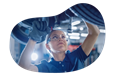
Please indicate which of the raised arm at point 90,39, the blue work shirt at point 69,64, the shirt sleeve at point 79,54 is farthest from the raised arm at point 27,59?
the raised arm at point 90,39

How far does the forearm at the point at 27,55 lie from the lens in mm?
2227

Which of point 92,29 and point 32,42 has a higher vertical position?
point 92,29

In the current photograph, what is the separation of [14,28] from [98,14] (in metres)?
1.70

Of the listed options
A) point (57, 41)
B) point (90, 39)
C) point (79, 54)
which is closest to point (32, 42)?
point (57, 41)

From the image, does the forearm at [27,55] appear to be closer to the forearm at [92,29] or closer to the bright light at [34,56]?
the bright light at [34,56]

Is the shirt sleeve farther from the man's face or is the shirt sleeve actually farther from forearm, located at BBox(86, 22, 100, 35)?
forearm, located at BBox(86, 22, 100, 35)

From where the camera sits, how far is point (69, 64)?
2.26 metres

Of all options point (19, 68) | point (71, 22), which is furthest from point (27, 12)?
point (19, 68)

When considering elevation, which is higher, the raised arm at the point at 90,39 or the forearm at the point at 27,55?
the raised arm at the point at 90,39

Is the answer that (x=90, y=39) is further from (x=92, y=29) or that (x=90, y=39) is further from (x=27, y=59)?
(x=27, y=59)

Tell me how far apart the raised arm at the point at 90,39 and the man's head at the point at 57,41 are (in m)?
0.38

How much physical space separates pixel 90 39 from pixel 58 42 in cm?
60

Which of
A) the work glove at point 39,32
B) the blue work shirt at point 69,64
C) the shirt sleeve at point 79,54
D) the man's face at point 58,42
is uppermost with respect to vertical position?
the work glove at point 39,32

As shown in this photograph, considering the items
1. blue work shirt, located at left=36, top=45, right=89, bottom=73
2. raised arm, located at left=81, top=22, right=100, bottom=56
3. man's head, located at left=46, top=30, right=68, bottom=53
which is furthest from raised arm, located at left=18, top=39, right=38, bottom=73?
raised arm, located at left=81, top=22, right=100, bottom=56
